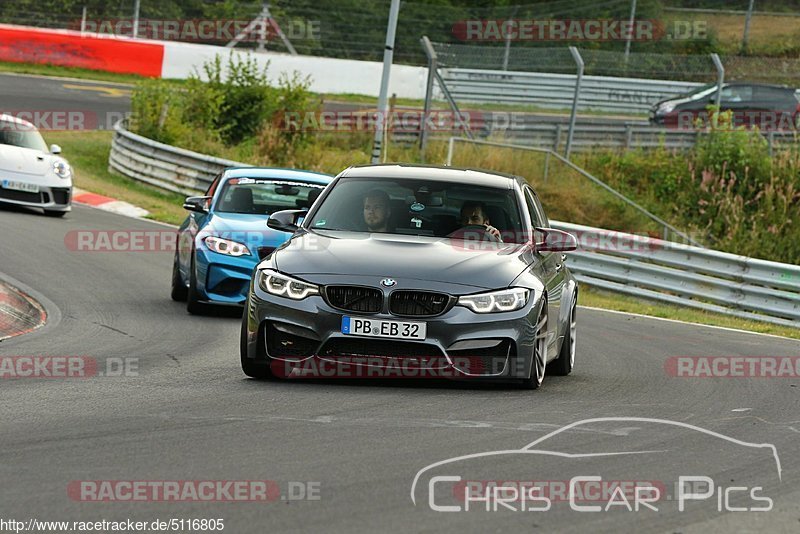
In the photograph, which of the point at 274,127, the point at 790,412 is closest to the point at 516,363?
the point at 790,412

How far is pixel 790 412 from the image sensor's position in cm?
854

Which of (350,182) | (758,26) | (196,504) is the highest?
(758,26)

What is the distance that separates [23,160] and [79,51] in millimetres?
19534

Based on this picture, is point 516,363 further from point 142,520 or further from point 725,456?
point 142,520

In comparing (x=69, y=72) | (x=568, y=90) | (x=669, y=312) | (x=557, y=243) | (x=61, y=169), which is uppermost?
(x=568, y=90)

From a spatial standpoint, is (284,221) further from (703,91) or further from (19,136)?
(703,91)

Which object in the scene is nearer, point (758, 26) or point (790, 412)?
point (790, 412)

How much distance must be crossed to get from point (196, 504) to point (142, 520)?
0.31 metres

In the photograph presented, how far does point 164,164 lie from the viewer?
2734 cm

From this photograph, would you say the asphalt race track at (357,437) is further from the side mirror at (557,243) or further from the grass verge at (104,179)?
the grass verge at (104,179)

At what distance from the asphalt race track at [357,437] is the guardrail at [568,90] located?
764 inches

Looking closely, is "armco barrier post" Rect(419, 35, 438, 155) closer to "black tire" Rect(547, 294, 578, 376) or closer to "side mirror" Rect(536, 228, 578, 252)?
"black tire" Rect(547, 294, 578, 376)

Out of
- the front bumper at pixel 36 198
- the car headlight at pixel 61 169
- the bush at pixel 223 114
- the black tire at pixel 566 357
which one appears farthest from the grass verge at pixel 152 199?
the black tire at pixel 566 357

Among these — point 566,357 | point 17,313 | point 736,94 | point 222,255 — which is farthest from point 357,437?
point 736,94
